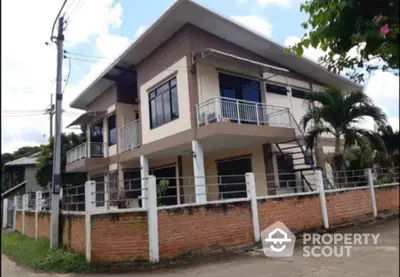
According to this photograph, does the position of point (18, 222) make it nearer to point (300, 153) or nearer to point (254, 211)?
point (254, 211)

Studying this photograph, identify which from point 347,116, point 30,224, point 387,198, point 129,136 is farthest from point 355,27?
point 30,224

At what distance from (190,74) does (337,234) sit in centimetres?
603

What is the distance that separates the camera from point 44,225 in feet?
35.6

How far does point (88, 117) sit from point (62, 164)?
3.77m

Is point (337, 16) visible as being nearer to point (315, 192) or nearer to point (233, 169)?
point (315, 192)

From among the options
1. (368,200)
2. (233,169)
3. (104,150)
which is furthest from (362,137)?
(104,150)

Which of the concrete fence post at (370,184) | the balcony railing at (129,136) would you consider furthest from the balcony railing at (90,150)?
the concrete fence post at (370,184)

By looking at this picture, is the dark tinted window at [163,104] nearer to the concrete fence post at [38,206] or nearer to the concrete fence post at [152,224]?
the concrete fence post at [152,224]

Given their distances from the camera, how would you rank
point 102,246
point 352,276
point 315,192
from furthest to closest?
1. point 315,192
2. point 102,246
3. point 352,276

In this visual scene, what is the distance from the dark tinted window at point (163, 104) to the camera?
35.9 ft

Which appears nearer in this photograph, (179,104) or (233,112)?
(233,112)

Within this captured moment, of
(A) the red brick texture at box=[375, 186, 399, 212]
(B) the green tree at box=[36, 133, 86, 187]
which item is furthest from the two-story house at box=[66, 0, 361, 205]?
(B) the green tree at box=[36, 133, 86, 187]

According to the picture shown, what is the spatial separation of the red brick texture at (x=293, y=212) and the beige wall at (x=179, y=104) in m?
3.40

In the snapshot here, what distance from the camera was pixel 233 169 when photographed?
12.3 meters
